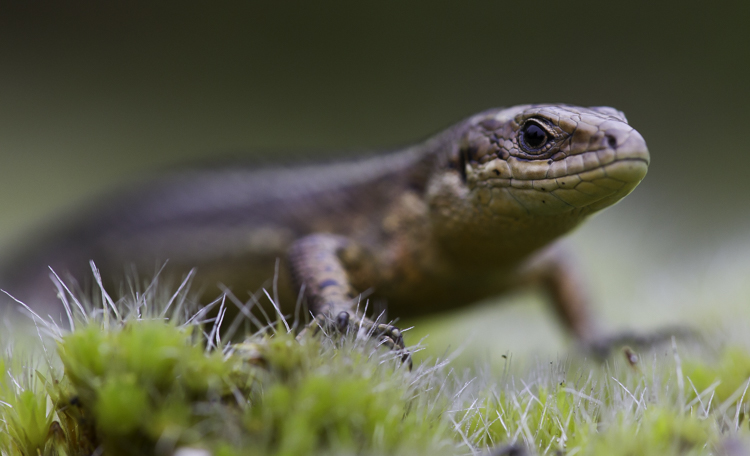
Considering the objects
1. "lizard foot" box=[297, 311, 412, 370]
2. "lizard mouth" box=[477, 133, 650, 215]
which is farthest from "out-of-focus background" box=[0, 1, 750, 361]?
"lizard foot" box=[297, 311, 412, 370]

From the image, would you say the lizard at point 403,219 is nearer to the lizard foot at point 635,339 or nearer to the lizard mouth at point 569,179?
the lizard mouth at point 569,179

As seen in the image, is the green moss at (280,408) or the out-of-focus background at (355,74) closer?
the green moss at (280,408)

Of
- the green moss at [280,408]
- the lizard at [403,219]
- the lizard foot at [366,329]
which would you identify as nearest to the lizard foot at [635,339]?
the lizard at [403,219]

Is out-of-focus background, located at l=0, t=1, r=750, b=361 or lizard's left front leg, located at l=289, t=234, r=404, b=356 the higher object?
out-of-focus background, located at l=0, t=1, r=750, b=361

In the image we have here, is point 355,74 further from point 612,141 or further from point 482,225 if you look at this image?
point 612,141

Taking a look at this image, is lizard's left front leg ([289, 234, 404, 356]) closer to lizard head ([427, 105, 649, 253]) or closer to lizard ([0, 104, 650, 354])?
lizard ([0, 104, 650, 354])

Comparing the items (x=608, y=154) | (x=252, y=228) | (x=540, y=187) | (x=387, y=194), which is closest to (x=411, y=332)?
(x=387, y=194)
